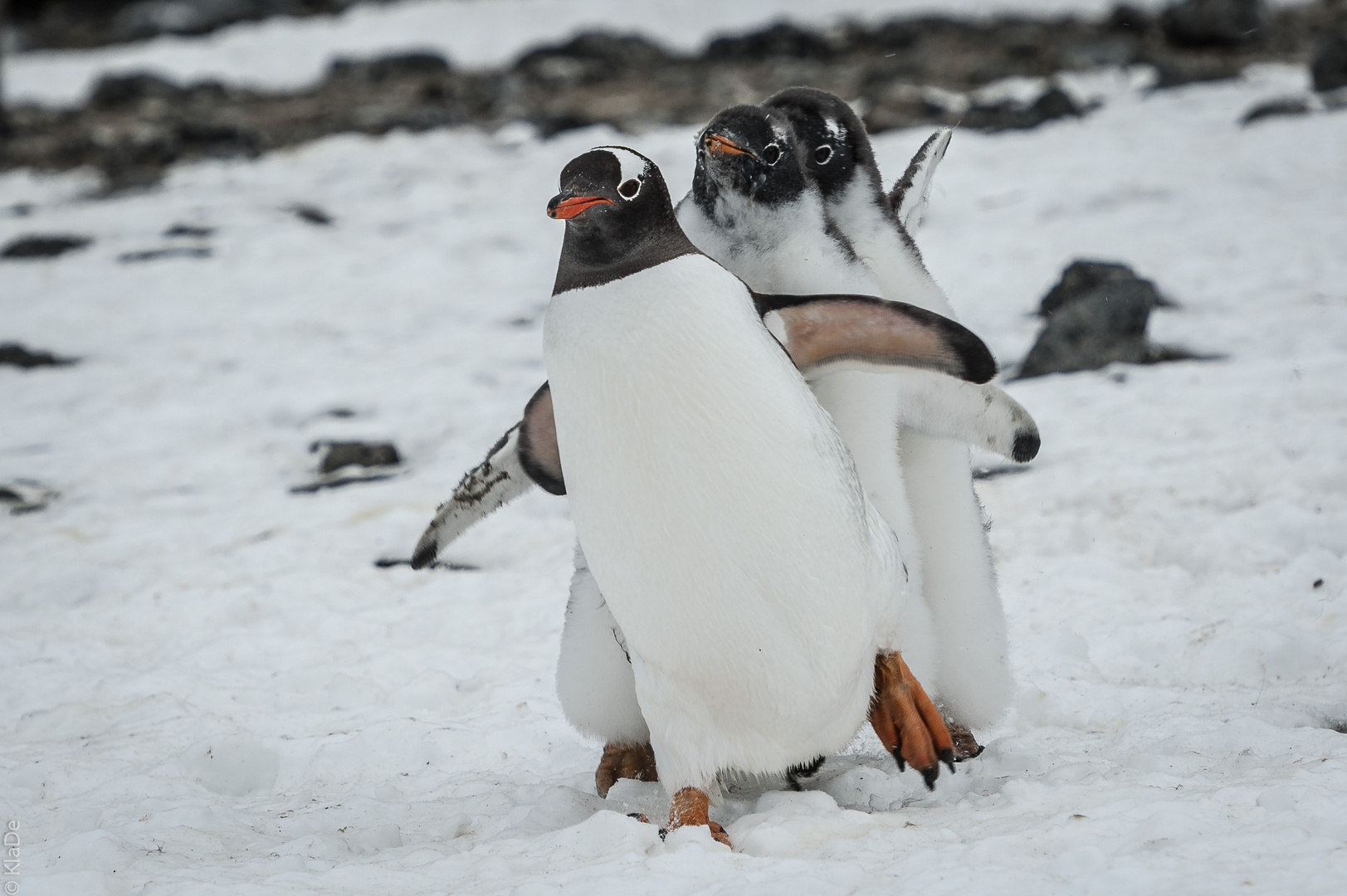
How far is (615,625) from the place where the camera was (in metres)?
2.42

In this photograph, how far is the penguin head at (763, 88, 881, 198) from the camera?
258cm

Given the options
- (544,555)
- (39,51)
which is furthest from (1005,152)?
(39,51)

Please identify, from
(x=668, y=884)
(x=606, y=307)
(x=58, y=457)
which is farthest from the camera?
(x=58, y=457)

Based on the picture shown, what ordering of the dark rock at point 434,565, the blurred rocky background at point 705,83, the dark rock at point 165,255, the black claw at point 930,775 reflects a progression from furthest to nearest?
1. the blurred rocky background at point 705,83
2. the dark rock at point 165,255
3. the dark rock at point 434,565
4. the black claw at point 930,775

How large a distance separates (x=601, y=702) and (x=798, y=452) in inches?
29.1

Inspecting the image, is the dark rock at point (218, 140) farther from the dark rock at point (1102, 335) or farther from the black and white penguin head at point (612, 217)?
the black and white penguin head at point (612, 217)

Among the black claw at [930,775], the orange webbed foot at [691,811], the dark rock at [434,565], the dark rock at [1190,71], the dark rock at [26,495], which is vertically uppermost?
the dark rock at [1190,71]

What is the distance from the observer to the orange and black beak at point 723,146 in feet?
7.76

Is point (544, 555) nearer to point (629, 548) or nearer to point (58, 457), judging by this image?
point (629, 548)

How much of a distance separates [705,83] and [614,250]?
1131 centimetres

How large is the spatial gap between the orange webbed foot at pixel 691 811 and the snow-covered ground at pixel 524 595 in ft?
0.24

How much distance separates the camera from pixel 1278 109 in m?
8.31

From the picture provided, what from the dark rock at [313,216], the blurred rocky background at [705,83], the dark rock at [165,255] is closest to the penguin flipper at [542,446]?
the dark rock at [165,255]

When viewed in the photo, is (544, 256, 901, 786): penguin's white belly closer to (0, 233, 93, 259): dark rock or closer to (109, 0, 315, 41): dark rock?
(0, 233, 93, 259): dark rock
